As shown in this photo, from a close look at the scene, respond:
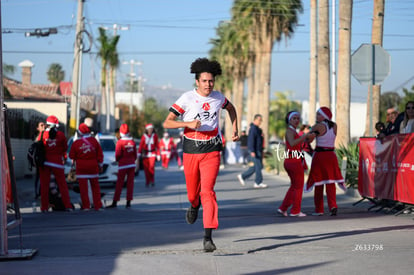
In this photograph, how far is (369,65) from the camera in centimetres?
1670

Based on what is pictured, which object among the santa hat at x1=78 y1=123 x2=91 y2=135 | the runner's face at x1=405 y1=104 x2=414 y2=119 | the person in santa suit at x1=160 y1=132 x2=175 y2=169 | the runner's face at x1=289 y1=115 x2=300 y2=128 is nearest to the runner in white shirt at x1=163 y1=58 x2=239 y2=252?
the runner's face at x1=289 y1=115 x2=300 y2=128

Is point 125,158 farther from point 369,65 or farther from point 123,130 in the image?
point 369,65

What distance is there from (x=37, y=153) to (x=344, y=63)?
478 inches

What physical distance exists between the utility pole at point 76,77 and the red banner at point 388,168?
19.8 metres

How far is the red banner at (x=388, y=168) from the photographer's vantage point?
39.5 ft

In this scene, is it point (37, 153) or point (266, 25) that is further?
point (266, 25)

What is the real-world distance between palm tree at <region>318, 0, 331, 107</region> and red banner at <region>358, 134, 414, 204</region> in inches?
520

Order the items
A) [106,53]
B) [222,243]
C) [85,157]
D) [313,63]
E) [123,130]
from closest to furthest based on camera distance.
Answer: [222,243] < [85,157] < [123,130] < [313,63] < [106,53]

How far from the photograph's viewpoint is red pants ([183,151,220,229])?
8133 millimetres

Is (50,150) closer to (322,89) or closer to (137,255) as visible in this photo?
(137,255)

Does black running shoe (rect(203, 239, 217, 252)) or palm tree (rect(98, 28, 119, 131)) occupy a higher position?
palm tree (rect(98, 28, 119, 131))


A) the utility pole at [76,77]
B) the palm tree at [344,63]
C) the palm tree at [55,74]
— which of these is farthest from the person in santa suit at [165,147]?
the palm tree at [55,74]

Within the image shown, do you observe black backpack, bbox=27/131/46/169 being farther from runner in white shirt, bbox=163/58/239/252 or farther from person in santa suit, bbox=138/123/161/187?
person in santa suit, bbox=138/123/161/187

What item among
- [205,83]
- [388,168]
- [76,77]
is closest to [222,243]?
[205,83]
